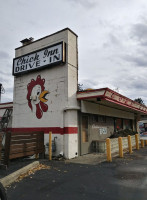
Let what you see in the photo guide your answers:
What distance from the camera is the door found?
1116cm

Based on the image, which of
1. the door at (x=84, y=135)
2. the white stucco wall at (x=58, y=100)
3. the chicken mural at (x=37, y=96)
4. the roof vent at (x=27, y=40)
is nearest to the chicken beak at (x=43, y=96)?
the chicken mural at (x=37, y=96)

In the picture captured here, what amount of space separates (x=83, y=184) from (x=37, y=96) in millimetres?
7325

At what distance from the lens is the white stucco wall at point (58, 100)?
10172 mm

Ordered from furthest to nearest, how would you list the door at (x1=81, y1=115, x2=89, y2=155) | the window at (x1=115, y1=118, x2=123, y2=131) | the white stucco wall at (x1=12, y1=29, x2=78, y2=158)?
the window at (x1=115, y1=118, x2=123, y2=131), the door at (x1=81, y1=115, x2=89, y2=155), the white stucco wall at (x1=12, y1=29, x2=78, y2=158)

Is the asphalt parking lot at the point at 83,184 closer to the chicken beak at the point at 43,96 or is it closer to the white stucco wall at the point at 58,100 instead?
the white stucco wall at the point at 58,100

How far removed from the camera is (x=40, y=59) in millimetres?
11867

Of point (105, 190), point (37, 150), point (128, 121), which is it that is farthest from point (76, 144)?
point (128, 121)

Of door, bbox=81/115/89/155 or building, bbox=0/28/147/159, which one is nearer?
building, bbox=0/28/147/159

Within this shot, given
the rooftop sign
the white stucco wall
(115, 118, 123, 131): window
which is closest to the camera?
the white stucco wall

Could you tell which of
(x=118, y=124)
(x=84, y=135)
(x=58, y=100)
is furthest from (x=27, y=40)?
(x=118, y=124)

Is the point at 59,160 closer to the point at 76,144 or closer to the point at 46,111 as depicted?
the point at 76,144

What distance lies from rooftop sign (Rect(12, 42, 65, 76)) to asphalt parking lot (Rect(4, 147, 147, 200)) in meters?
6.47

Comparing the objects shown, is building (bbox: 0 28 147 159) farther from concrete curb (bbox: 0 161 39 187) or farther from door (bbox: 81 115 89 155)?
concrete curb (bbox: 0 161 39 187)

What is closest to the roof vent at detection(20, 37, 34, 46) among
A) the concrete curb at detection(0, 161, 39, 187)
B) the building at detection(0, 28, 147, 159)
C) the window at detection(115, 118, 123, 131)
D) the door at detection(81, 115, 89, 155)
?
the building at detection(0, 28, 147, 159)
